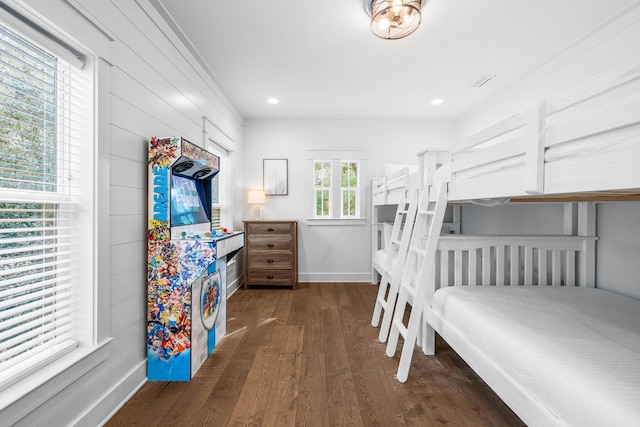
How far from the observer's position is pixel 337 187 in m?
4.58

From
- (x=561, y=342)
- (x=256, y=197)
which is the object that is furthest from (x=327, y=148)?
(x=561, y=342)

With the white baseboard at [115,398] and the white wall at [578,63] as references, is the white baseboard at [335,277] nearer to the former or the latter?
the white wall at [578,63]

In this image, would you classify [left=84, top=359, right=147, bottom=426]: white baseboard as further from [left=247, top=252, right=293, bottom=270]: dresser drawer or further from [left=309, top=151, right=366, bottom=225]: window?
[left=309, top=151, right=366, bottom=225]: window

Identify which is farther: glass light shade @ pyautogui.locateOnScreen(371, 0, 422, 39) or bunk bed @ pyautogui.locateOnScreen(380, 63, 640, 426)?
glass light shade @ pyautogui.locateOnScreen(371, 0, 422, 39)

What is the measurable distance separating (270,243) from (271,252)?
0.39ft

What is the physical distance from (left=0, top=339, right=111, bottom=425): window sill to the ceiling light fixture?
2.48 m

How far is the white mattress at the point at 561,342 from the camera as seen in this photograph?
0.94 meters

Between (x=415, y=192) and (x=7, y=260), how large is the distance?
7.93ft

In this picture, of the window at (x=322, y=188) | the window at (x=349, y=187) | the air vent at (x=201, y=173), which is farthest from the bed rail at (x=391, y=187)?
the air vent at (x=201, y=173)

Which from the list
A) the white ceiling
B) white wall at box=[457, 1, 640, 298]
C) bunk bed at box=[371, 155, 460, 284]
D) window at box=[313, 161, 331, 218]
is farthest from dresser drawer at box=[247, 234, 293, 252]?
white wall at box=[457, 1, 640, 298]

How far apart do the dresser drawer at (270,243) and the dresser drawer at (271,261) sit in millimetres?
79

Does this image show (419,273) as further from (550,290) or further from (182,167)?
(182,167)

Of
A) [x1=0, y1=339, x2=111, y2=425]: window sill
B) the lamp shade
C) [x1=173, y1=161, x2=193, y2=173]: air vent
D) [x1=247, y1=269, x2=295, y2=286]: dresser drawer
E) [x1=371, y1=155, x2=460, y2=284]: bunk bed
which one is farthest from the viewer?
the lamp shade

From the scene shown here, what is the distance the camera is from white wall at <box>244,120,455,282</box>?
4.54m
